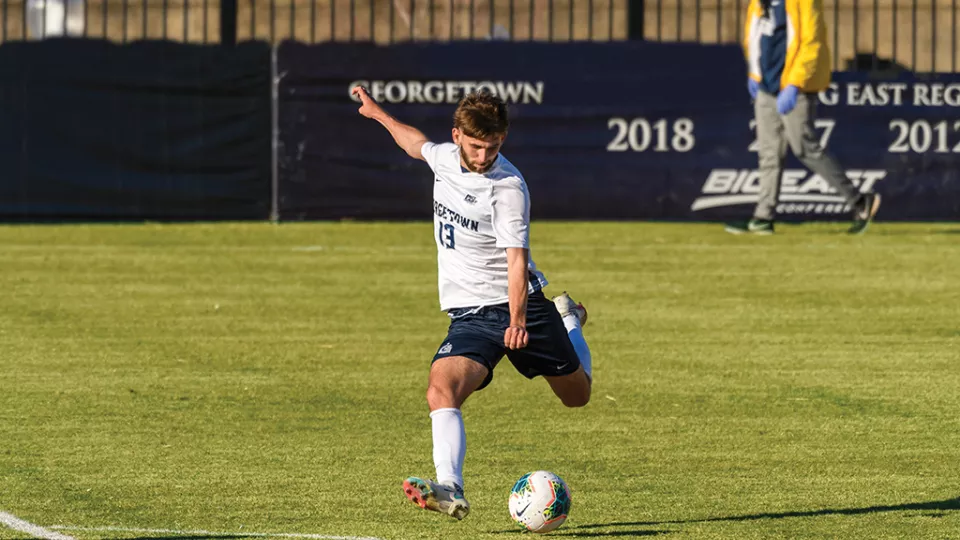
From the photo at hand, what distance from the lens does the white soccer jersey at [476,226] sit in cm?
760

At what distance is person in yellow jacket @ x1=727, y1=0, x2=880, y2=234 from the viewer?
1797 centimetres

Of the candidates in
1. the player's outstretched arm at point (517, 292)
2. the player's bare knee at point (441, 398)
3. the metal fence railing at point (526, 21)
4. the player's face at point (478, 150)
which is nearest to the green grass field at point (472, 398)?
the player's bare knee at point (441, 398)

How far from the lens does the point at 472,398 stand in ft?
34.6

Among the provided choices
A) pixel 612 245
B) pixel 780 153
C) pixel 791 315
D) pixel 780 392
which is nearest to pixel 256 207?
pixel 612 245

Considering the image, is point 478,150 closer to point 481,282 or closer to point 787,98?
point 481,282

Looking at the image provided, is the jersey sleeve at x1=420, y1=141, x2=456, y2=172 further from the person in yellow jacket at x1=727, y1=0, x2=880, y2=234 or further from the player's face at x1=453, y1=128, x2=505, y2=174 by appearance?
the person in yellow jacket at x1=727, y1=0, x2=880, y2=234

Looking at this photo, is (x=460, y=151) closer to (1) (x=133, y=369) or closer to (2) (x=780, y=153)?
(1) (x=133, y=369)

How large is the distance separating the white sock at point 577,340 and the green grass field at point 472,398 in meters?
0.49

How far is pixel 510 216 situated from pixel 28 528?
220cm

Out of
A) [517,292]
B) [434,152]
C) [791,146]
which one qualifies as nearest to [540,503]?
[517,292]

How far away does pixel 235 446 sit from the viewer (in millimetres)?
9047

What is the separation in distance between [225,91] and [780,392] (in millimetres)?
9960

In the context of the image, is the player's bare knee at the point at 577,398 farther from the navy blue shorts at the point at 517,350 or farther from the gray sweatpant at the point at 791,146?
the gray sweatpant at the point at 791,146

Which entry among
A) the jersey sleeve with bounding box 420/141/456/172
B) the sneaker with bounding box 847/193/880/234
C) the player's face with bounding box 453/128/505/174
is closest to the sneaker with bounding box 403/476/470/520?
the player's face with bounding box 453/128/505/174
